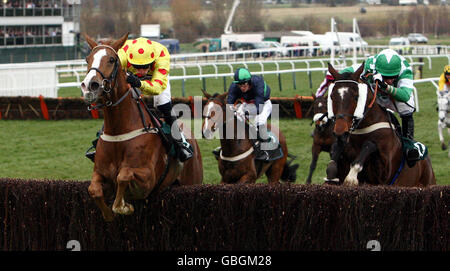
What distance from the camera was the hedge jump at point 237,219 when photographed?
528cm

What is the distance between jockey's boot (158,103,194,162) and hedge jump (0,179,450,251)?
Answer: 458 mm

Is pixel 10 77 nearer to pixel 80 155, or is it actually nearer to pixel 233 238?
pixel 80 155

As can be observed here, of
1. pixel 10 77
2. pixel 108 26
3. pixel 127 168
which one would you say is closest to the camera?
pixel 127 168

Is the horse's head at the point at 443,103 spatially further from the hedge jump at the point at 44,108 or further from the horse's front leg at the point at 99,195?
the horse's front leg at the point at 99,195

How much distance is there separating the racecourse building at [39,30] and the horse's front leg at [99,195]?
2942 centimetres

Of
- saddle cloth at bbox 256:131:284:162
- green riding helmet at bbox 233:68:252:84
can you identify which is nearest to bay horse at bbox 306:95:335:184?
saddle cloth at bbox 256:131:284:162

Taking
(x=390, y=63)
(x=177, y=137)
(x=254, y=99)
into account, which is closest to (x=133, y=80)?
(x=177, y=137)

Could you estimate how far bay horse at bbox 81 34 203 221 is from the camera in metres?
4.93

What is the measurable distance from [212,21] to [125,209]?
38297 mm

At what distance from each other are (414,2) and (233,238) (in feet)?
50.9

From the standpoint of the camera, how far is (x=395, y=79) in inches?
251

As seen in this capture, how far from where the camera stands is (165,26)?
153 feet

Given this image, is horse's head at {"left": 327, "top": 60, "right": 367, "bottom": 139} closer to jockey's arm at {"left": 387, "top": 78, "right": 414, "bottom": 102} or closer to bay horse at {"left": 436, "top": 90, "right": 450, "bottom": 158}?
jockey's arm at {"left": 387, "top": 78, "right": 414, "bottom": 102}
